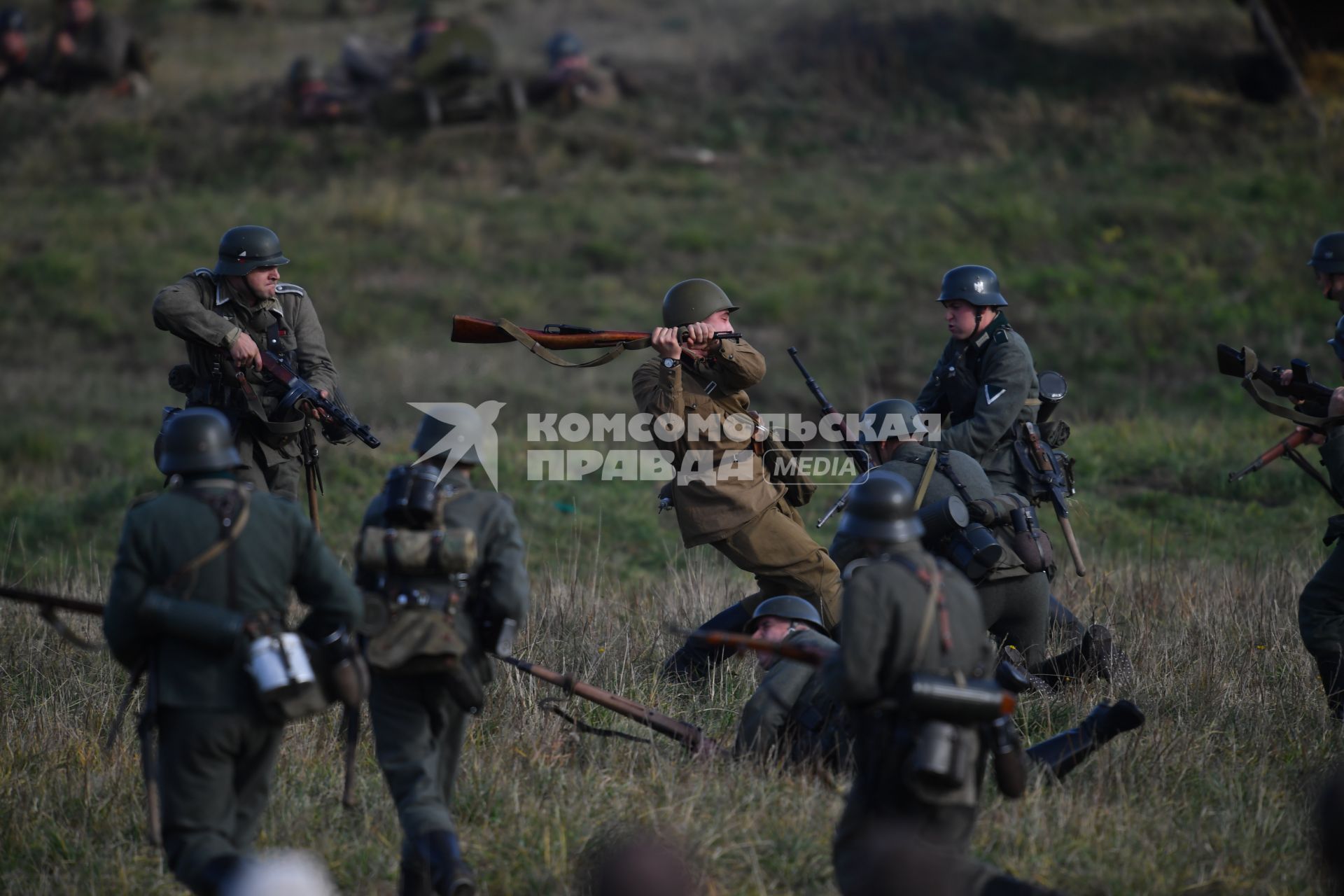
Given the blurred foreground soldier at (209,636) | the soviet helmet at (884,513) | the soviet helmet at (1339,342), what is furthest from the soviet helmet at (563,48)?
the soviet helmet at (884,513)

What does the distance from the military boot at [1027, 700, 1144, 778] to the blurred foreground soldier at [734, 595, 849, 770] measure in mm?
819

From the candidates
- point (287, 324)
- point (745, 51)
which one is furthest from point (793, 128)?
point (287, 324)

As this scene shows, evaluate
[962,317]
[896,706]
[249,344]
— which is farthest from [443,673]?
[962,317]

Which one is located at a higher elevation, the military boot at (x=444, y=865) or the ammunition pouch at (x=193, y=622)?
the ammunition pouch at (x=193, y=622)

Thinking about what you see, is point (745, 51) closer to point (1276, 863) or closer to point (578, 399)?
point (578, 399)

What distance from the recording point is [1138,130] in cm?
2139

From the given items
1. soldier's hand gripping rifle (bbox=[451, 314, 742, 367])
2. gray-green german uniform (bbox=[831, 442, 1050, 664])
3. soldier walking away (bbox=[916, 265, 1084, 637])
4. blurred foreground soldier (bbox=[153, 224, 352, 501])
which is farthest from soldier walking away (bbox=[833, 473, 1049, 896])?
blurred foreground soldier (bbox=[153, 224, 352, 501])

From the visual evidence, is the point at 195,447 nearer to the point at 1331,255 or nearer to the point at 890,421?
the point at 890,421

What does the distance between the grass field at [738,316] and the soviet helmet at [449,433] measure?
1.41m

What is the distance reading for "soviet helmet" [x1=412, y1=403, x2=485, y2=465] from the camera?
472cm

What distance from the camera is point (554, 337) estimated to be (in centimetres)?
671

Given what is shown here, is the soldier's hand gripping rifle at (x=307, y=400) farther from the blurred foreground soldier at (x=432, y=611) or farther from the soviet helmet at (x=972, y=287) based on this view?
the soviet helmet at (x=972, y=287)

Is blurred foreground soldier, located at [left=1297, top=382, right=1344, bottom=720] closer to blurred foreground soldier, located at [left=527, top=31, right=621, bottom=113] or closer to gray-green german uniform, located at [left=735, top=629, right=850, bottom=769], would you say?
gray-green german uniform, located at [left=735, top=629, right=850, bottom=769]

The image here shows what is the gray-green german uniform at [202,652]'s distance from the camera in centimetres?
420
